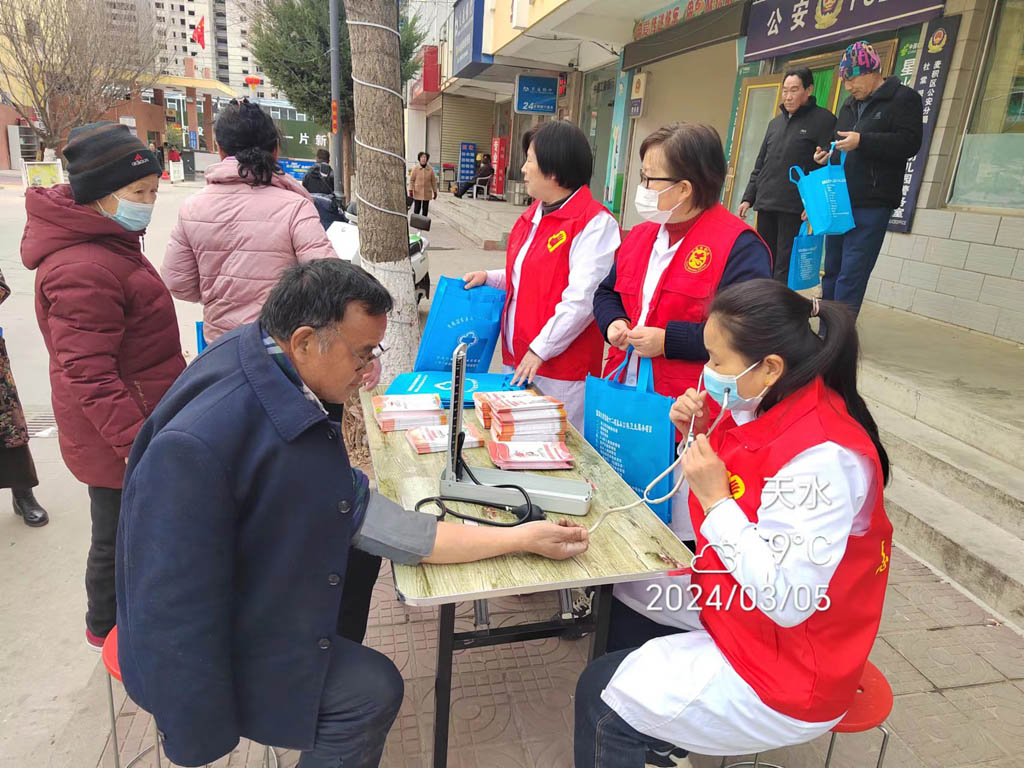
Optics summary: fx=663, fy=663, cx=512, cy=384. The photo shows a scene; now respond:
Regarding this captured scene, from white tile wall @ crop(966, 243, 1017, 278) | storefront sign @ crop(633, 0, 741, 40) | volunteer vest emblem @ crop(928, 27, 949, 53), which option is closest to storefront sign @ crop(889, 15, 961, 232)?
volunteer vest emblem @ crop(928, 27, 949, 53)

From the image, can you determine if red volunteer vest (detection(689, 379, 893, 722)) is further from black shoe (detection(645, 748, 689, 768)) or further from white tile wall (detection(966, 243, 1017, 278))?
white tile wall (detection(966, 243, 1017, 278))

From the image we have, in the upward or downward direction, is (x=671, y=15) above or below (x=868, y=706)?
above

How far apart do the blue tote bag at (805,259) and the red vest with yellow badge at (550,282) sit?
5.37 feet

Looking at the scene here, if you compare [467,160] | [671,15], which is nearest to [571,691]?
[671,15]

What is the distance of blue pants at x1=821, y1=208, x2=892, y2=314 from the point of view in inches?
157

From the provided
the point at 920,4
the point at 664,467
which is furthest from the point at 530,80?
the point at 664,467

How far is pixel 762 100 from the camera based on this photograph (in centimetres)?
725

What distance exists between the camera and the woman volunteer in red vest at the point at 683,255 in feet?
6.70

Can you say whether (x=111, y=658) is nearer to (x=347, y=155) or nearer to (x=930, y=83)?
(x=930, y=83)

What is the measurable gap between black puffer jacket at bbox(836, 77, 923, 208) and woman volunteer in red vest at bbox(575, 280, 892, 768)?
2.90m

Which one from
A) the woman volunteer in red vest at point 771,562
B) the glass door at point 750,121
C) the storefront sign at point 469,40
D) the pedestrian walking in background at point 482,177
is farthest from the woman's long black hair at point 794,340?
the pedestrian walking in background at point 482,177

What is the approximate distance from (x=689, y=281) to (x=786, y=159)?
10.0 feet

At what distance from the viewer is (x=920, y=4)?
16.2ft

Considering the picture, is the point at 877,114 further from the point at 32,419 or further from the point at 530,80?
the point at 530,80
